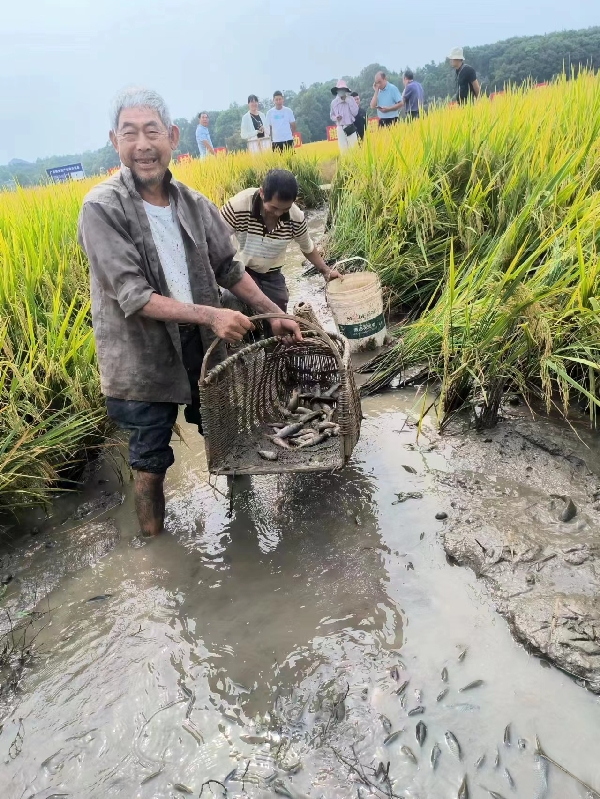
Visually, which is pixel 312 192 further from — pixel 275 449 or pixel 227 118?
pixel 227 118

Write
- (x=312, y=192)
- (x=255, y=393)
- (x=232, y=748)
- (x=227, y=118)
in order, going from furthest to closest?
(x=227, y=118) < (x=312, y=192) < (x=255, y=393) < (x=232, y=748)

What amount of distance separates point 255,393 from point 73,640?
4.78 feet

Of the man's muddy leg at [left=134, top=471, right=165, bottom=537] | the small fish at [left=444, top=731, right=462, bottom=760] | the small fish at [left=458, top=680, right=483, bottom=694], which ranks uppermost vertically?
the man's muddy leg at [left=134, top=471, right=165, bottom=537]

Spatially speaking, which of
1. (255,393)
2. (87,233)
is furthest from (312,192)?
(87,233)

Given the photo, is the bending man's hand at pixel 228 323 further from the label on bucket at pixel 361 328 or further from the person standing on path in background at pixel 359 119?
the person standing on path in background at pixel 359 119

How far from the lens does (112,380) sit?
2303 mm

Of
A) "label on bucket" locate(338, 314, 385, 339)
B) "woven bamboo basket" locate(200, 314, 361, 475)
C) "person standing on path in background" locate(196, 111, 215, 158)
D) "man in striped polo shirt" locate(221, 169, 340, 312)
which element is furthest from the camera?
"person standing on path in background" locate(196, 111, 215, 158)

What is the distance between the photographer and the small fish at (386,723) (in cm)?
160

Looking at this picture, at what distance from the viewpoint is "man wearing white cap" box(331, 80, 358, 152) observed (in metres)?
9.48

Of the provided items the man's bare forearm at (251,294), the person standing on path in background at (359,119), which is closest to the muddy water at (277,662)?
the man's bare forearm at (251,294)

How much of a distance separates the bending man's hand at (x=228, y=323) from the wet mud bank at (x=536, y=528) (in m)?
1.20

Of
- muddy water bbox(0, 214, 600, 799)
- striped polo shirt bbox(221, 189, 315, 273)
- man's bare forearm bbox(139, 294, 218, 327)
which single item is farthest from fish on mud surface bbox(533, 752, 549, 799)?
striped polo shirt bbox(221, 189, 315, 273)

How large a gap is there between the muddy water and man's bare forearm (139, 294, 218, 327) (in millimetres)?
1029

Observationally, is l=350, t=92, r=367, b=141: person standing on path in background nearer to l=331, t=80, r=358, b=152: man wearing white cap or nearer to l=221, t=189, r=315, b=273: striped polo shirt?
l=331, t=80, r=358, b=152: man wearing white cap
